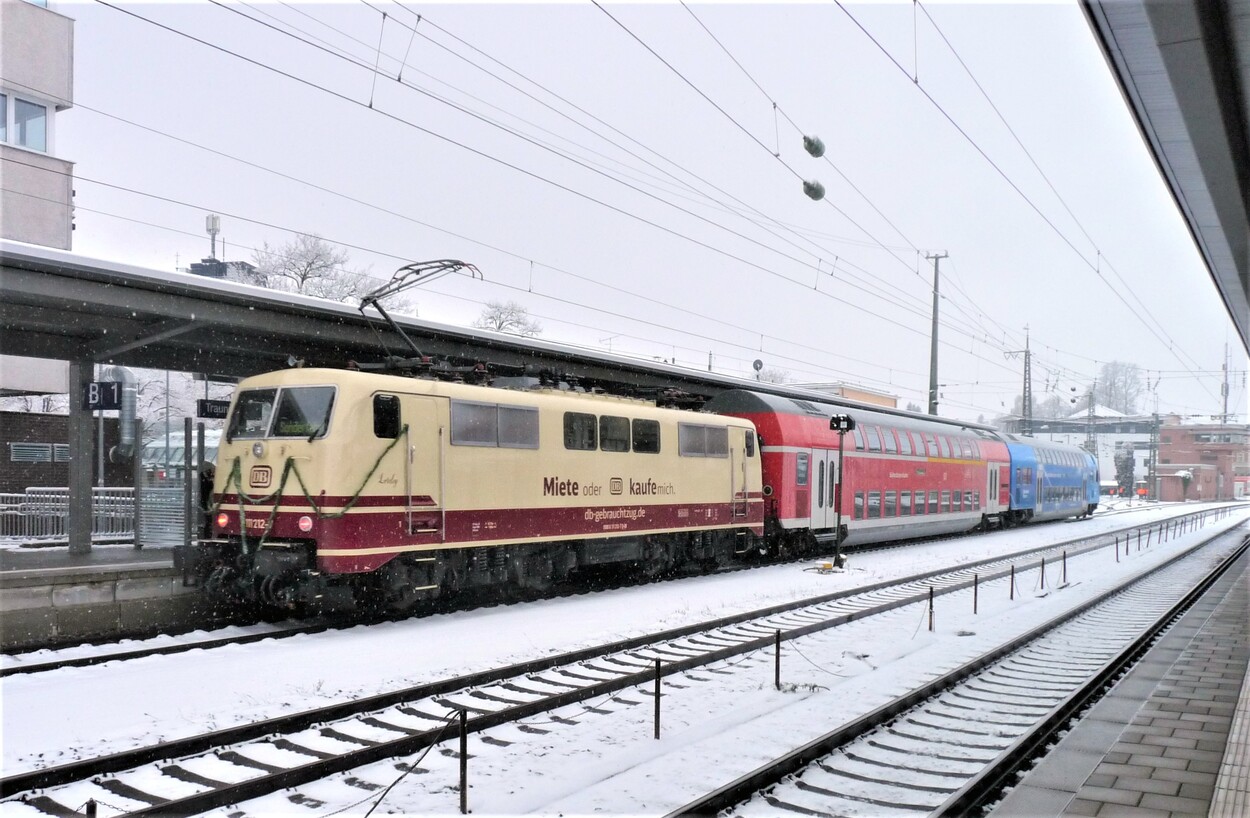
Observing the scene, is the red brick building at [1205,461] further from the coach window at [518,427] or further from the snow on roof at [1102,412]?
the coach window at [518,427]

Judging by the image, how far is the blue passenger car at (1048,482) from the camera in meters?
36.2

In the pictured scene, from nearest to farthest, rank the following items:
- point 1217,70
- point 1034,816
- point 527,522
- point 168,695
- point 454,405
Result: point 1034,816 < point 1217,70 < point 168,695 < point 454,405 < point 527,522

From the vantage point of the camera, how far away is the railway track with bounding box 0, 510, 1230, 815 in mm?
6152

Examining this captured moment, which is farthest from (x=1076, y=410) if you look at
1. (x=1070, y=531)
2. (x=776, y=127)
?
(x=776, y=127)

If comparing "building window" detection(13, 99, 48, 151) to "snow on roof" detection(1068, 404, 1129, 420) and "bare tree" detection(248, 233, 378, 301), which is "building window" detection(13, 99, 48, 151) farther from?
"snow on roof" detection(1068, 404, 1129, 420)

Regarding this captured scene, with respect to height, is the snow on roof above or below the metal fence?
above

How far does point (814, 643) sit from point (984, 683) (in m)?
2.33

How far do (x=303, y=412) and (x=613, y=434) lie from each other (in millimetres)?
5471

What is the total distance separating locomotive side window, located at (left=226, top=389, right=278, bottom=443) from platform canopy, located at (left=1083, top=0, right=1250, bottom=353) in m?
10.2

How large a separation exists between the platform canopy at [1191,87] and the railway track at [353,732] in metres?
5.78

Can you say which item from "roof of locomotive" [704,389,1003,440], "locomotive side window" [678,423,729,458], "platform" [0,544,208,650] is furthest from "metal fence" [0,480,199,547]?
"roof of locomotive" [704,389,1003,440]

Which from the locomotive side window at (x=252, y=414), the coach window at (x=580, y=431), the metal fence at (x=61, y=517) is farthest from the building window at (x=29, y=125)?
the coach window at (x=580, y=431)

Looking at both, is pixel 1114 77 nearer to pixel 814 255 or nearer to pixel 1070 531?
pixel 814 255

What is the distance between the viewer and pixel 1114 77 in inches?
282
